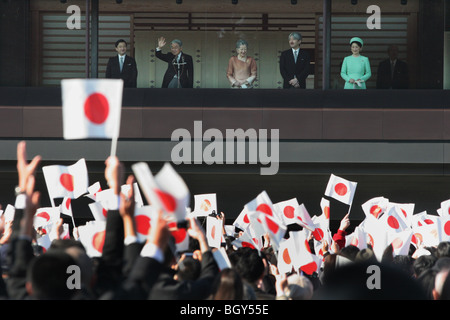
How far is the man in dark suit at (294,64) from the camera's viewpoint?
19875mm

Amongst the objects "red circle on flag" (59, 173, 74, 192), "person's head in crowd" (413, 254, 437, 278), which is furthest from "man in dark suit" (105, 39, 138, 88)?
"person's head in crowd" (413, 254, 437, 278)

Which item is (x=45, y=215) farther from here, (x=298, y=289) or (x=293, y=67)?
(x=293, y=67)

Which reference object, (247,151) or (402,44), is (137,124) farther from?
(402,44)

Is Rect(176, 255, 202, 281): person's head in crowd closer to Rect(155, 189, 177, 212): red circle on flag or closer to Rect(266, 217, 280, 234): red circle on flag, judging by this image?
Rect(266, 217, 280, 234): red circle on flag

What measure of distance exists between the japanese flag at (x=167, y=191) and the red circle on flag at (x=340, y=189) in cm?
1087

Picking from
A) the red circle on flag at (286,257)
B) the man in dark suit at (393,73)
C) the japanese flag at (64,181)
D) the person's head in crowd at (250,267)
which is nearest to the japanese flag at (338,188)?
the japanese flag at (64,181)

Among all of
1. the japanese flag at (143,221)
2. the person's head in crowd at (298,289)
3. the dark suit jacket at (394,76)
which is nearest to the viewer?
the person's head in crowd at (298,289)

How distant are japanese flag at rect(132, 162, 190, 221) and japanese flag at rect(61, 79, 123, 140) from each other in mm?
1792

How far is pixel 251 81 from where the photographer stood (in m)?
20.4

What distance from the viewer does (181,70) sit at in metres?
20.3

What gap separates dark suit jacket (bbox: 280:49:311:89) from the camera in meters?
19.9

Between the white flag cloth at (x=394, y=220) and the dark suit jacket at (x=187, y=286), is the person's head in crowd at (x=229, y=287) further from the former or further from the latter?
the white flag cloth at (x=394, y=220)

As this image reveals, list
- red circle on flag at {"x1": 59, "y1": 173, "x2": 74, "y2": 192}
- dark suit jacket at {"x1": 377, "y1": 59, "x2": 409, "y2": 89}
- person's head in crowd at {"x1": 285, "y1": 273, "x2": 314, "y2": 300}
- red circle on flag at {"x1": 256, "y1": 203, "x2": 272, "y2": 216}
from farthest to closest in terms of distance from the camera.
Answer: dark suit jacket at {"x1": 377, "y1": 59, "x2": 409, "y2": 89} → red circle on flag at {"x1": 59, "y1": 173, "x2": 74, "y2": 192} → red circle on flag at {"x1": 256, "y1": 203, "x2": 272, "y2": 216} → person's head in crowd at {"x1": 285, "y1": 273, "x2": 314, "y2": 300}

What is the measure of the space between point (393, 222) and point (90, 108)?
23.9 feet
